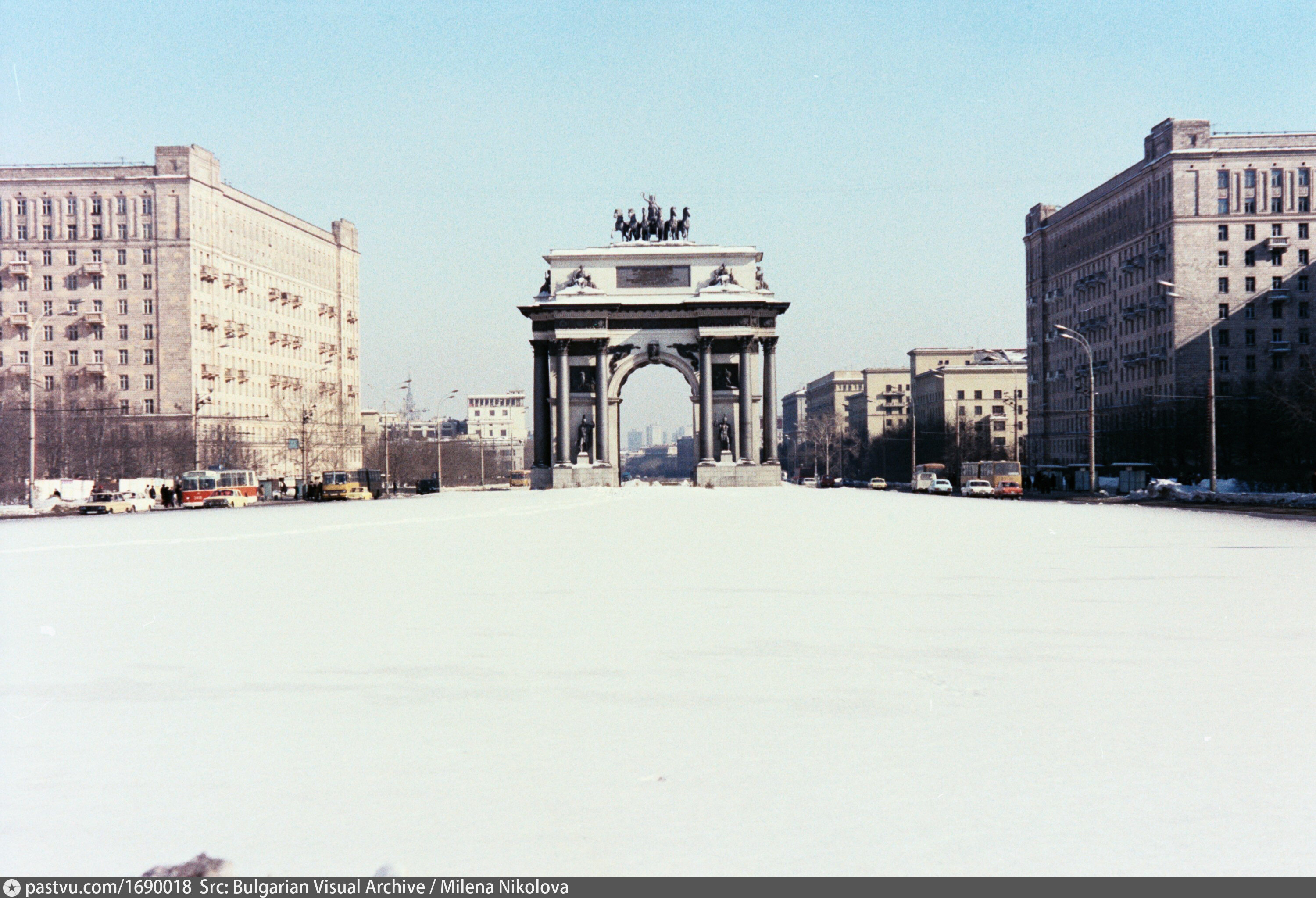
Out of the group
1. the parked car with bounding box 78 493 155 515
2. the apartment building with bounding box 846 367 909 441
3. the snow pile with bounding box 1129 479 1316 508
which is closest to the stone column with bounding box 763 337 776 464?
the snow pile with bounding box 1129 479 1316 508

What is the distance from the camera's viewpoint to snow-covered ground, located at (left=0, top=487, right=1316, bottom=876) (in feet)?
18.7

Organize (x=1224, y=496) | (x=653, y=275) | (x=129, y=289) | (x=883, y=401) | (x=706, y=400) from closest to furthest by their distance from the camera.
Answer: (x=1224, y=496), (x=706, y=400), (x=653, y=275), (x=129, y=289), (x=883, y=401)

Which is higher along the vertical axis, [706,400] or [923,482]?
[706,400]

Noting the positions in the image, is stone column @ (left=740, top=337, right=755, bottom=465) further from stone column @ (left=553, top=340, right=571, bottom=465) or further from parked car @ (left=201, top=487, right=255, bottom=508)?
parked car @ (left=201, top=487, right=255, bottom=508)

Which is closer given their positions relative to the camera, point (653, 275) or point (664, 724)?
point (664, 724)

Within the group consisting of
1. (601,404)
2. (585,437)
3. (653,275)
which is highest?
(653,275)

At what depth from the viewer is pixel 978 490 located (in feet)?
256

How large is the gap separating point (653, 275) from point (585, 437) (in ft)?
40.0

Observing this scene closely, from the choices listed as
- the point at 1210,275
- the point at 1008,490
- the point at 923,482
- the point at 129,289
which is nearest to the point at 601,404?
the point at 923,482

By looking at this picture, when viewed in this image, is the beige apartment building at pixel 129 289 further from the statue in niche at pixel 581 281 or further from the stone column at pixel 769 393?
the stone column at pixel 769 393

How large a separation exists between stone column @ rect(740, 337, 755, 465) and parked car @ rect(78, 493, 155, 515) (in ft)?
125

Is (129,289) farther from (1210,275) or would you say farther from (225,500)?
(1210,275)

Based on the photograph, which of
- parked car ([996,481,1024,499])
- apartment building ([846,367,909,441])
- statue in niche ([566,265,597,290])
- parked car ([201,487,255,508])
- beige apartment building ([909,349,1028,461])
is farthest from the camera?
apartment building ([846,367,909,441])

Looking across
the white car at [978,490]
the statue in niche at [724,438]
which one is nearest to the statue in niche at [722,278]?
the statue in niche at [724,438]
